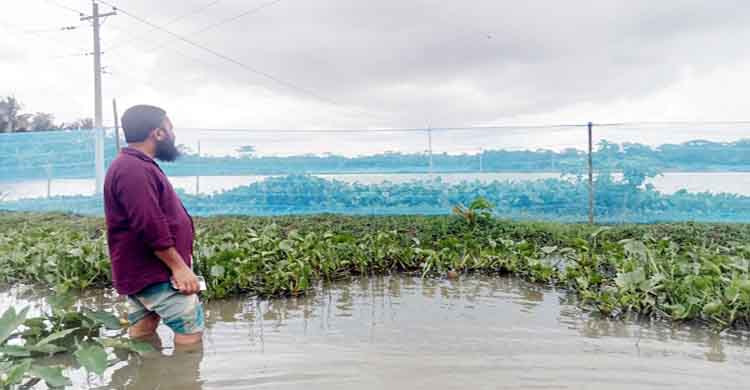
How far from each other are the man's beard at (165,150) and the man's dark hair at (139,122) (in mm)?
97

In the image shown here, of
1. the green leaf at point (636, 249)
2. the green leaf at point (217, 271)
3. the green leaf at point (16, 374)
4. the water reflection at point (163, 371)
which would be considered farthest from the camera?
the green leaf at point (636, 249)

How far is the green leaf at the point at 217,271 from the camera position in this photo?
4142 mm

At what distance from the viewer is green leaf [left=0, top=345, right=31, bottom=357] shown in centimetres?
245

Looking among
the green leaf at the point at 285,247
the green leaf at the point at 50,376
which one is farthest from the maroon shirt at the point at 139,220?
the green leaf at the point at 285,247

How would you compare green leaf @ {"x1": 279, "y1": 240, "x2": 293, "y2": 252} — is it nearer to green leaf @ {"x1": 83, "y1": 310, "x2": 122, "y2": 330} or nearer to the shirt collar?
green leaf @ {"x1": 83, "y1": 310, "x2": 122, "y2": 330}

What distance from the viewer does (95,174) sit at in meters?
10.2

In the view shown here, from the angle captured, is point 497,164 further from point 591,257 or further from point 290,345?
point 290,345

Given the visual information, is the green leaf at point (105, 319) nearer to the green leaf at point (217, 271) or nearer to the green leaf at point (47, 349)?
the green leaf at point (47, 349)

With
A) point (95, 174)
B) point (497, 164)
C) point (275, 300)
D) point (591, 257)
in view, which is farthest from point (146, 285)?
point (95, 174)

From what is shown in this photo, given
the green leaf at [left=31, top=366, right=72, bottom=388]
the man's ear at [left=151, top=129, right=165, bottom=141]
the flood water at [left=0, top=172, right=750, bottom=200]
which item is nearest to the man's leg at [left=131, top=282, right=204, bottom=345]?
the green leaf at [left=31, top=366, right=72, bottom=388]

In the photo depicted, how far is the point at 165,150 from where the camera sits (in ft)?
9.66

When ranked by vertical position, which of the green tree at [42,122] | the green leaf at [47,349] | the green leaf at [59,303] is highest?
the green tree at [42,122]

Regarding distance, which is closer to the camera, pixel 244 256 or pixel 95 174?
pixel 244 256

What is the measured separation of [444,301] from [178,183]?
697 centimetres
